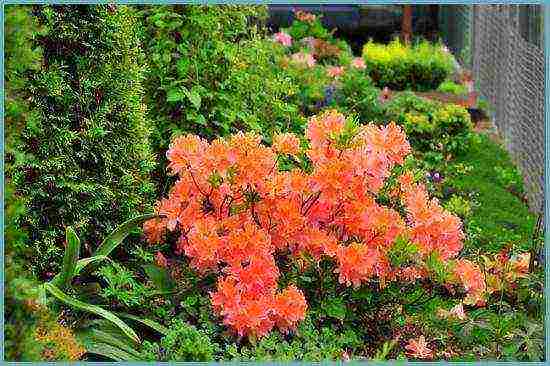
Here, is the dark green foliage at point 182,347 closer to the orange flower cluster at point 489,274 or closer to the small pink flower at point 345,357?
the small pink flower at point 345,357

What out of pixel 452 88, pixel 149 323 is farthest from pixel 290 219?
pixel 452 88

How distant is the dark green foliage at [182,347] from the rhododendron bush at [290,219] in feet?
0.61

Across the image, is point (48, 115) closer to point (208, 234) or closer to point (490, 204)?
point (208, 234)

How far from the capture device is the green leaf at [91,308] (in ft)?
12.4

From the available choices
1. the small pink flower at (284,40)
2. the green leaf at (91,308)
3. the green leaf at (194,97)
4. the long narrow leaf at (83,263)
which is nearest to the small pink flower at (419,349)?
the green leaf at (91,308)

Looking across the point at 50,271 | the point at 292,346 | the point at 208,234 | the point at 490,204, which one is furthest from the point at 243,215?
the point at 490,204

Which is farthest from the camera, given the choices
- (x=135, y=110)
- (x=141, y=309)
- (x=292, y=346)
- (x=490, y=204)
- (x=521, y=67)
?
(x=521, y=67)

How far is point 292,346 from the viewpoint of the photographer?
3.87m

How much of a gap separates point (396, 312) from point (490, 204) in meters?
3.12

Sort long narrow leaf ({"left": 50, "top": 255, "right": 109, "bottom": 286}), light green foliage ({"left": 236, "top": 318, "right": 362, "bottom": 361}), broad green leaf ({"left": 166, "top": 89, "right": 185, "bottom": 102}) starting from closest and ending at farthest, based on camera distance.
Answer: light green foliage ({"left": 236, "top": 318, "right": 362, "bottom": 361}) → long narrow leaf ({"left": 50, "top": 255, "right": 109, "bottom": 286}) → broad green leaf ({"left": 166, "top": 89, "right": 185, "bottom": 102})

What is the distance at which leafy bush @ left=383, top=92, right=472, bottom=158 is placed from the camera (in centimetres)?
871

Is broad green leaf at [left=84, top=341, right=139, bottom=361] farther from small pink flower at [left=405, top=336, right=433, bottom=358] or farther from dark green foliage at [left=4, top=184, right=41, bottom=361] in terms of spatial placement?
small pink flower at [left=405, top=336, right=433, bottom=358]

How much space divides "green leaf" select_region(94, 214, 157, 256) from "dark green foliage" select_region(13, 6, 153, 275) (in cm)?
16

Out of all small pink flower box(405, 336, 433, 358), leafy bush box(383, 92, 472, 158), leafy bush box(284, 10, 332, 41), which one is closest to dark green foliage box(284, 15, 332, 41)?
leafy bush box(284, 10, 332, 41)
